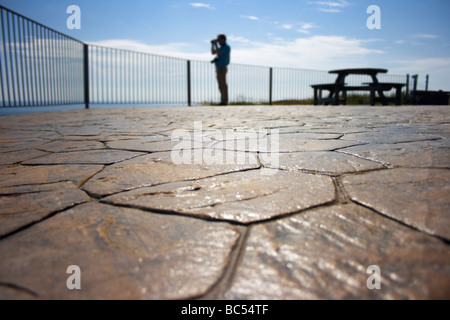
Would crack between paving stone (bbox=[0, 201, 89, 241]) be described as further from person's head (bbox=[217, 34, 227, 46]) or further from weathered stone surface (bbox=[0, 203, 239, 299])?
person's head (bbox=[217, 34, 227, 46])

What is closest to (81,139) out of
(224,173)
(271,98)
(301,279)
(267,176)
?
(224,173)

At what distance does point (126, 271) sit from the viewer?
763 millimetres

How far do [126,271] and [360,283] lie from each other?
61 centimetres

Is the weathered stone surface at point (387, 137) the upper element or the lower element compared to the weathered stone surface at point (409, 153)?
upper

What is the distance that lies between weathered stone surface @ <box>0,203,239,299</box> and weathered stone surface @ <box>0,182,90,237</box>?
9cm

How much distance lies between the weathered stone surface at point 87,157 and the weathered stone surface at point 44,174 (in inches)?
4.6

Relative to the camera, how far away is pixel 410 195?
1181 mm

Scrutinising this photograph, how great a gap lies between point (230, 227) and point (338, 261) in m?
0.36

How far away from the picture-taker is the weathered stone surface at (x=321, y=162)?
62.9 inches

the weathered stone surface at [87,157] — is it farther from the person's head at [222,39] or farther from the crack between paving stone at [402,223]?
the person's head at [222,39]

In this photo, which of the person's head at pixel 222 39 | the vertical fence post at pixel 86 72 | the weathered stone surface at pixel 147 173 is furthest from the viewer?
the person's head at pixel 222 39

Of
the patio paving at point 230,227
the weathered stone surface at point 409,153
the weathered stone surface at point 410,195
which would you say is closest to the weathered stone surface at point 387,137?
the weathered stone surface at point 409,153

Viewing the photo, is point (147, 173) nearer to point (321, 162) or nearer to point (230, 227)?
point (230, 227)
